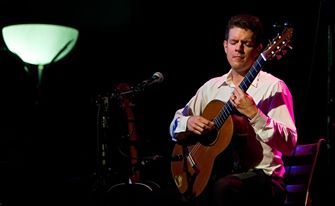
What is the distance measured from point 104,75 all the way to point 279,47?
2653 mm

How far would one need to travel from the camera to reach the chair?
3.00 m

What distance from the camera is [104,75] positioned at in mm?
5109

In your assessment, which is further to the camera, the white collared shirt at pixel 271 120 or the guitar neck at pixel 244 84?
the guitar neck at pixel 244 84

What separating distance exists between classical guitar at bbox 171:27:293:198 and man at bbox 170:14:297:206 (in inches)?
0.5

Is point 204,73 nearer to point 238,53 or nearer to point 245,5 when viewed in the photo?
point 245,5

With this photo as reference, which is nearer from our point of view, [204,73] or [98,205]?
[98,205]

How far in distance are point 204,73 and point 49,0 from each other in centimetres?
184

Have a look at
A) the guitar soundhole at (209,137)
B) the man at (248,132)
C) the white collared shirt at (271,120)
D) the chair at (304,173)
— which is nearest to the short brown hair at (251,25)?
the man at (248,132)

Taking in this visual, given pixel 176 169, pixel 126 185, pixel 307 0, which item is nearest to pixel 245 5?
pixel 307 0

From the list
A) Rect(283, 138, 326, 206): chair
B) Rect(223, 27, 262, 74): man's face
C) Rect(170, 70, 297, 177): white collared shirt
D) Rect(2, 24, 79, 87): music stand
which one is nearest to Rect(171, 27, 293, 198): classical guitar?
Rect(170, 70, 297, 177): white collared shirt

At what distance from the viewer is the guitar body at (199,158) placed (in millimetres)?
2996

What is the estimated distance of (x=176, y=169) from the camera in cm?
353

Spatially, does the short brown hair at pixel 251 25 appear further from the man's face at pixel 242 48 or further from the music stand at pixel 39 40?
the music stand at pixel 39 40

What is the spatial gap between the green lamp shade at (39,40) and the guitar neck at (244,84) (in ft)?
4.40
